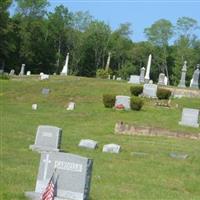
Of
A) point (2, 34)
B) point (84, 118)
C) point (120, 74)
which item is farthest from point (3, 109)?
point (120, 74)

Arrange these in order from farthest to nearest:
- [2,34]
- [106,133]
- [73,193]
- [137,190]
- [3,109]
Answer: [2,34] < [3,109] < [106,133] < [137,190] < [73,193]

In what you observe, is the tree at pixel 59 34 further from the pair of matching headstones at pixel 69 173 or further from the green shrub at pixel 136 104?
the pair of matching headstones at pixel 69 173

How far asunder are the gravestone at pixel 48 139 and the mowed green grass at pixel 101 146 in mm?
389

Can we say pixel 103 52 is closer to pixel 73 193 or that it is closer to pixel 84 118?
pixel 84 118

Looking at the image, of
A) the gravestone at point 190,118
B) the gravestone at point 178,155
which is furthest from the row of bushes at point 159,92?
the gravestone at point 178,155

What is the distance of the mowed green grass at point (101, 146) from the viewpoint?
11523 millimetres

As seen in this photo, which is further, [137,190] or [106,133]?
[106,133]

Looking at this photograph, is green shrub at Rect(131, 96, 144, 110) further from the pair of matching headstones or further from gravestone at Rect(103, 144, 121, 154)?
the pair of matching headstones

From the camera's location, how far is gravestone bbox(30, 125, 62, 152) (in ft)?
54.7

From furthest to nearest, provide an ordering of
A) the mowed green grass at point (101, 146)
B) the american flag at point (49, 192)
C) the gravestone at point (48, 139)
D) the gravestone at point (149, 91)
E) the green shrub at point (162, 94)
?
the gravestone at point (149, 91)
the green shrub at point (162, 94)
the gravestone at point (48, 139)
the mowed green grass at point (101, 146)
the american flag at point (49, 192)

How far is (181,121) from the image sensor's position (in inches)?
1024

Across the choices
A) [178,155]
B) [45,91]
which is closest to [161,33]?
[45,91]

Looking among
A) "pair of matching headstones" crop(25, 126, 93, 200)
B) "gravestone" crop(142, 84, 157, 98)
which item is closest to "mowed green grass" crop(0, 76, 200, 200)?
"pair of matching headstones" crop(25, 126, 93, 200)

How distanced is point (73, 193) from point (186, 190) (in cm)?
449
